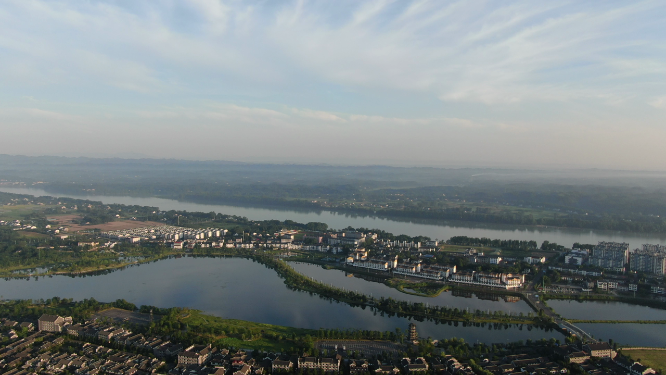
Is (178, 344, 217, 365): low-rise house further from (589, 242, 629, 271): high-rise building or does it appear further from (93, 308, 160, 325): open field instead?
(589, 242, 629, 271): high-rise building

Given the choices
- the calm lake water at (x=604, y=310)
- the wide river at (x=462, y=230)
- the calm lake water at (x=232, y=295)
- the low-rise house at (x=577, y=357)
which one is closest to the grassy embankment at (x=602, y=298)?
the calm lake water at (x=604, y=310)

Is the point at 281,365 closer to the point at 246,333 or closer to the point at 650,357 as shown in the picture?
the point at 246,333

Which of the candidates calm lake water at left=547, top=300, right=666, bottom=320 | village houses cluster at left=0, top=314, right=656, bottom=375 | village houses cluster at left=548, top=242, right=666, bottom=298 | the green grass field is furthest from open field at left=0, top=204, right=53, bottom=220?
village houses cluster at left=548, top=242, right=666, bottom=298

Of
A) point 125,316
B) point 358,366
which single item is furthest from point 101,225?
point 358,366

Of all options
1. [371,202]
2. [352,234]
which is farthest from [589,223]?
[371,202]

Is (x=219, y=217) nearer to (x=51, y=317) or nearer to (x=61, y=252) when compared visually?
(x=61, y=252)
